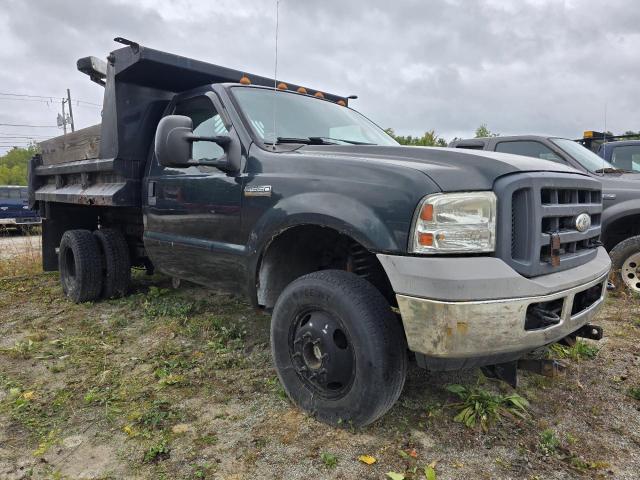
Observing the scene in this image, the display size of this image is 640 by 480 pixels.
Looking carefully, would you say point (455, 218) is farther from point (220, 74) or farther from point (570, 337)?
point (220, 74)

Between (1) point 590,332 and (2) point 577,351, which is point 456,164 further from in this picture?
(2) point 577,351

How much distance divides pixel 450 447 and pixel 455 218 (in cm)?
115

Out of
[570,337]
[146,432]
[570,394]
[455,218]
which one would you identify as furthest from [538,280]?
[146,432]

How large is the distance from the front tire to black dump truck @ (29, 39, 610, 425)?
108cm

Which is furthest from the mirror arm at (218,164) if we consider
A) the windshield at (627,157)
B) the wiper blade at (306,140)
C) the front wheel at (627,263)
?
the windshield at (627,157)

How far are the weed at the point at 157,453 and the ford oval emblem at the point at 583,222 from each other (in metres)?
2.43

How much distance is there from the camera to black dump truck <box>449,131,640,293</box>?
5066 mm

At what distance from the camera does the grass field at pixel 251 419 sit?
7.47 feet

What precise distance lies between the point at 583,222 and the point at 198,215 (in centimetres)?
250

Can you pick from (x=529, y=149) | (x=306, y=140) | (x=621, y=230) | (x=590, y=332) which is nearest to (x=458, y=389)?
(x=590, y=332)

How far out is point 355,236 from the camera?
242 cm

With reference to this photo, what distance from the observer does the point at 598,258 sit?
2.94 metres

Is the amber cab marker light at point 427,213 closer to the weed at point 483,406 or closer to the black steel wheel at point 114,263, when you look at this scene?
the weed at point 483,406

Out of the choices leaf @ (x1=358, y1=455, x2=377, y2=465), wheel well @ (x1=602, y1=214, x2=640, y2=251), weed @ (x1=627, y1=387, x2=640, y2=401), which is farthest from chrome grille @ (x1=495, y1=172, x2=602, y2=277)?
wheel well @ (x1=602, y1=214, x2=640, y2=251)
